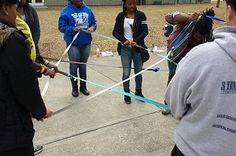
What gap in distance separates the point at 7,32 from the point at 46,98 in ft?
11.7

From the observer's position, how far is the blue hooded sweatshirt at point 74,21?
→ 5.20 m

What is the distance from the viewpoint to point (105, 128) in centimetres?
438

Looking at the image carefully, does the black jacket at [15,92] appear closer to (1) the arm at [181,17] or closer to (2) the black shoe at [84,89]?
(1) the arm at [181,17]

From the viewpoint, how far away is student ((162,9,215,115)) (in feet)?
12.0

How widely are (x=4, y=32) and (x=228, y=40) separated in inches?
52.0

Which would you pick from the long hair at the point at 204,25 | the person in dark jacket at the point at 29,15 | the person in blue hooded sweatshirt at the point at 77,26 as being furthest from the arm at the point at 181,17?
the person in dark jacket at the point at 29,15

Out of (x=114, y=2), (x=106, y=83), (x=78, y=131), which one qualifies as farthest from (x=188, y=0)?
(x=78, y=131)

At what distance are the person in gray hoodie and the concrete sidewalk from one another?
80.8 inches

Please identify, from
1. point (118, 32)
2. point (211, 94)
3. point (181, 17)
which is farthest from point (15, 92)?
point (118, 32)

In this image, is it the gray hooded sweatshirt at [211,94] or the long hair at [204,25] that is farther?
the long hair at [204,25]

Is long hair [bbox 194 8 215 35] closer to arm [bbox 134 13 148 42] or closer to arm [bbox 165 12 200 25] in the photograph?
arm [bbox 165 12 200 25]

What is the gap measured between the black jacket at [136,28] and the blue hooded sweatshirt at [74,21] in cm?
55

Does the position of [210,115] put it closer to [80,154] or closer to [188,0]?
[80,154]

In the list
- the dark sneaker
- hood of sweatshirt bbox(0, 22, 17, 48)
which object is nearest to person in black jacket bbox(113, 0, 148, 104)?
the dark sneaker
